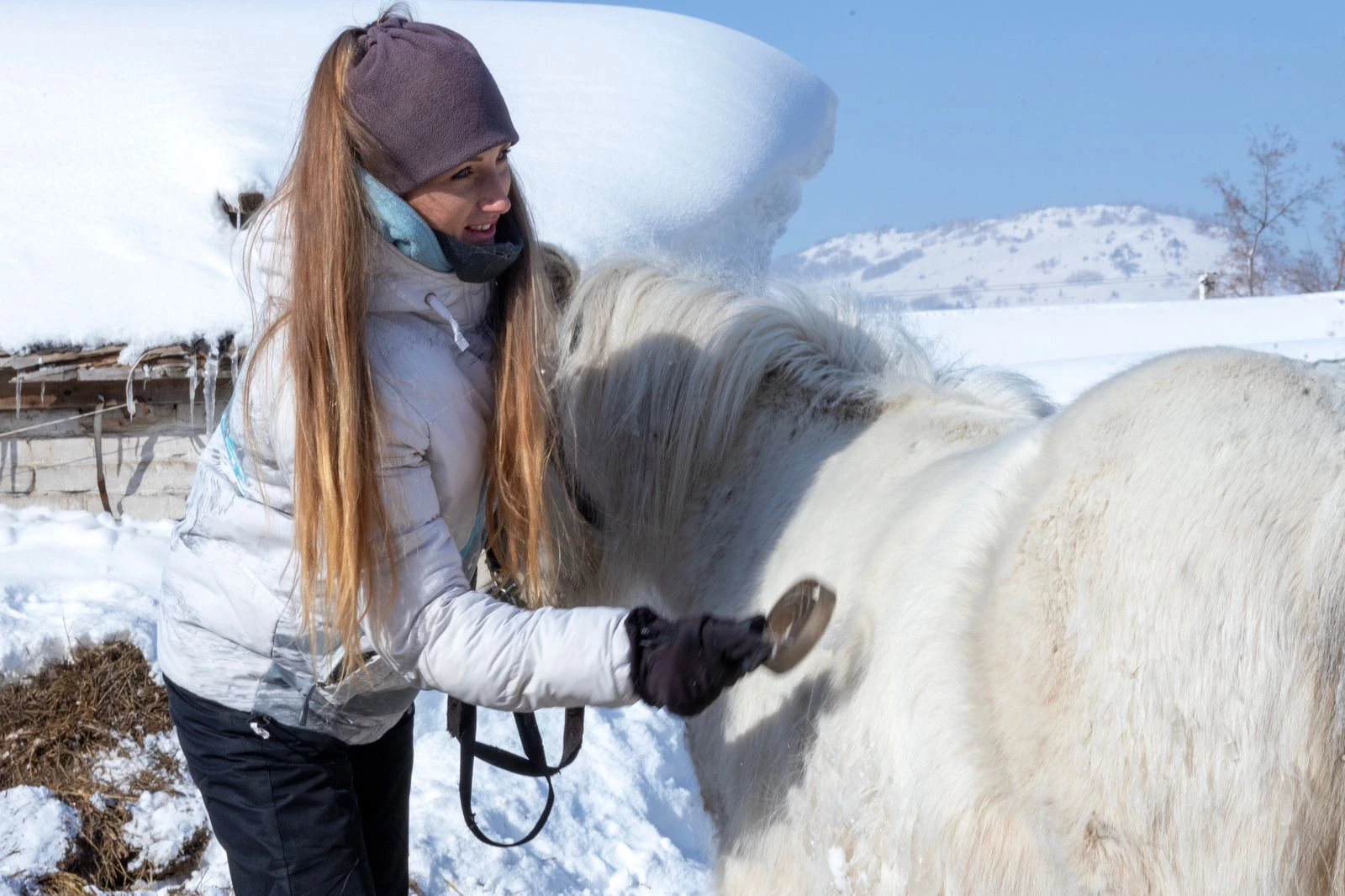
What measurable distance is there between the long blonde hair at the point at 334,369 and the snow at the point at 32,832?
6.59 ft

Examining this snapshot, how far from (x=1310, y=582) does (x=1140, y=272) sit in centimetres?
5271

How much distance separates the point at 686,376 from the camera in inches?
68.2

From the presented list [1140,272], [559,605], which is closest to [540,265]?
[559,605]

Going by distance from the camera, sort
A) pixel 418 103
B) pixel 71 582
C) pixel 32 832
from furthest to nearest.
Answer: pixel 71 582 → pixel 32 832 → pixel 418 103

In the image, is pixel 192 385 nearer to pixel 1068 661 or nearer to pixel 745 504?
pixel 745 504

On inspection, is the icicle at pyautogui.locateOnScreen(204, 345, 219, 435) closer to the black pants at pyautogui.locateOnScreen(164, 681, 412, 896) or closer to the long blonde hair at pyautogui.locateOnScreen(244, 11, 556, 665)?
the black pants at pyautogui.locateOnScreen(164, 681, 412, 896)

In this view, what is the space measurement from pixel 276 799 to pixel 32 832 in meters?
1.83

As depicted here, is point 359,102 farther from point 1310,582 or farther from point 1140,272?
point 1140,272

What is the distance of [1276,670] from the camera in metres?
0.91

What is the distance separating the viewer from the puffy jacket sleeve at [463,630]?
3.94 ft

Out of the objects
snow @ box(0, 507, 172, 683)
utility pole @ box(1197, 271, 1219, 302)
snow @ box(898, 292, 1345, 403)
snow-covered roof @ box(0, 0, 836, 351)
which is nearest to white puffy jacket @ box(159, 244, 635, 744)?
snow @ box(0, 507, 172, 683)

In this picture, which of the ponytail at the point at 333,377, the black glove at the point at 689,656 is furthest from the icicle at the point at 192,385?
the black glove at the point at 689,656

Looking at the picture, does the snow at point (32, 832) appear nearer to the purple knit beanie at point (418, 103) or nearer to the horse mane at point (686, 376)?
the horse mane at point (686, 376)

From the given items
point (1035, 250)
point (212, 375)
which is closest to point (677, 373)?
point (212, 375)
